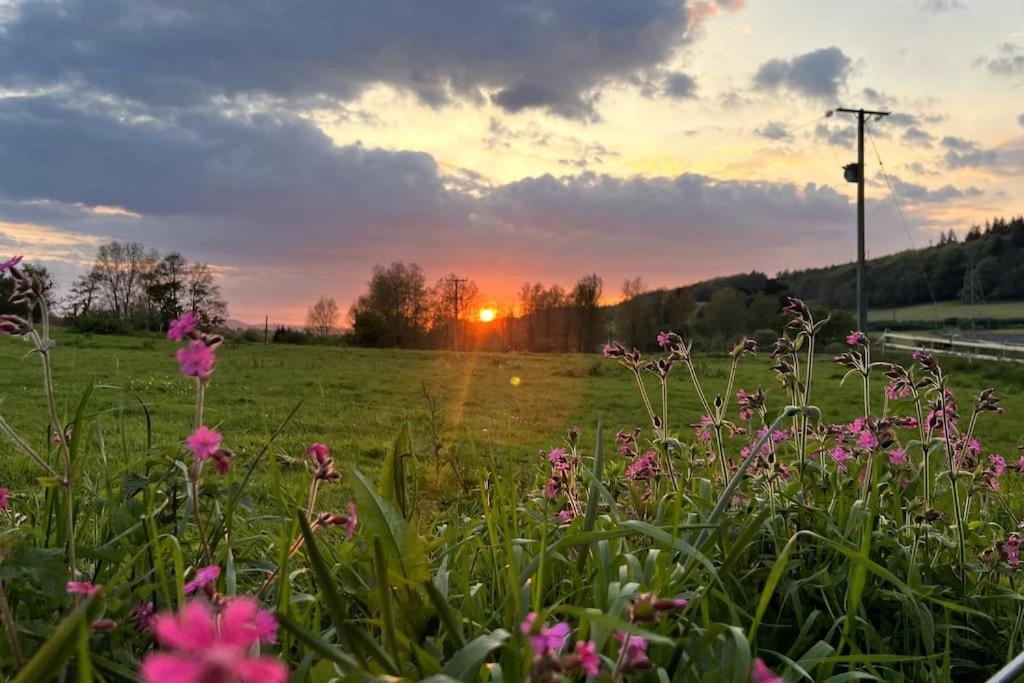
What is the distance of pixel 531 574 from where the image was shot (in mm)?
1857

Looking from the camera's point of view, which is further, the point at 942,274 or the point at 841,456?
the point at 942,274

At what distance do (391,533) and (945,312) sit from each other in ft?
438

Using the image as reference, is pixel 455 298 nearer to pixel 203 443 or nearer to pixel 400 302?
pixel 400 302

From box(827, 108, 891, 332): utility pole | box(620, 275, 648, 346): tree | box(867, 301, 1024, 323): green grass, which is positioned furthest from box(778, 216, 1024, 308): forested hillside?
box(827, 108, 891, 332): utility pole

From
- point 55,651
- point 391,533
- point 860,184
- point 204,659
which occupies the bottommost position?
point 391,533

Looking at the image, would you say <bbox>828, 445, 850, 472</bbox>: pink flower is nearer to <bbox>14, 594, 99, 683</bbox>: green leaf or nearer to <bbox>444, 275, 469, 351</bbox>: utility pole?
<bbox>14, 594, 99, 683</bbox>: green leaf

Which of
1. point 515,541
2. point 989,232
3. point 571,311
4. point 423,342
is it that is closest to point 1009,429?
point 515,541

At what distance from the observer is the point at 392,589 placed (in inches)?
65.9

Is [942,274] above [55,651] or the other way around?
above

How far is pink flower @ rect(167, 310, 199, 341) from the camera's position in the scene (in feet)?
3.67

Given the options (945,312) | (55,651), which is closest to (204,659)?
(55,651)

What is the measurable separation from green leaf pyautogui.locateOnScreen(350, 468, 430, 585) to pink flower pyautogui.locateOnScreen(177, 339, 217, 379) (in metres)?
0.60

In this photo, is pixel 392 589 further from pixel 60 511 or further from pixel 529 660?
pixel 60 511

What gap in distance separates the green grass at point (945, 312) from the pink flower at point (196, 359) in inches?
4874
